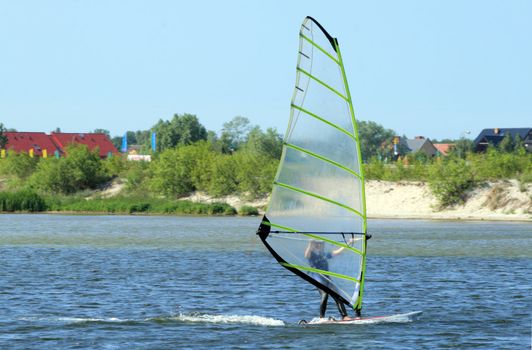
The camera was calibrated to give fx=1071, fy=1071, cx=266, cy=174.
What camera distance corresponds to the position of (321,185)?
59.8ft

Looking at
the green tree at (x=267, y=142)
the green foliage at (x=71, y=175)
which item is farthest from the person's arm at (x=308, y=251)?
the green tree at (x=267, y=142)

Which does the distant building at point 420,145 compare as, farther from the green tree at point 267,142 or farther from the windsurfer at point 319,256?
the windsurfer at point 319,256

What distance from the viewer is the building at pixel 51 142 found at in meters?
154

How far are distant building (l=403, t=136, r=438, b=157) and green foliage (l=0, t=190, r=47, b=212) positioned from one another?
10429 cm

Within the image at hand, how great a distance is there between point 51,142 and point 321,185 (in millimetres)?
147683

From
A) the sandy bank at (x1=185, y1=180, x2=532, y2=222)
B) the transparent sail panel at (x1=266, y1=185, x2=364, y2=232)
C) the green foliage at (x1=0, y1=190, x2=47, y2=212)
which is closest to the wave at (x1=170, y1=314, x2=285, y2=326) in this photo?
the transparent sail panel at (x1=266, y1=185, x2=364, y2=232)

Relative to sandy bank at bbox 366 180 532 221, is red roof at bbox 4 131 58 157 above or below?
above

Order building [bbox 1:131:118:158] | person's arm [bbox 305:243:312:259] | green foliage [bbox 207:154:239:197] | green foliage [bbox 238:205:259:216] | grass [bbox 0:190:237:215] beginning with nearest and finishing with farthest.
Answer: person's arm [bbox 305:243:312:259]
green foliage [bbox 238:205:259:216]
grass [bbox 0:190:237:215]
green foliage [bbox 207:154:239:197]
building [bbox 1:131:118:158]

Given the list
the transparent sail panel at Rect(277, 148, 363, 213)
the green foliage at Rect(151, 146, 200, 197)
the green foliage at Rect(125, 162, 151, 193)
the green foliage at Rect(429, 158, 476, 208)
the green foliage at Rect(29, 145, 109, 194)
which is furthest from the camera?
the green foliage at Rect(29, 145, 109, 194)

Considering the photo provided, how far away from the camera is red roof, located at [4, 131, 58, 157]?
15362 cm

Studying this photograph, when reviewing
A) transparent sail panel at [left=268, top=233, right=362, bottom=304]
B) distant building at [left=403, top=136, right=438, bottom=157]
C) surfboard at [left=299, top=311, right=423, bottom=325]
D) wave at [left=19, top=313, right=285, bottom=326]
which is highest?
distant building at [left=403, top=136, right=438, bottom=157]

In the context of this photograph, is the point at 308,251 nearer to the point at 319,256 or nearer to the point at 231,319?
the point at 319,256

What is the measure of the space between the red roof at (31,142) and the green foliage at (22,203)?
242ft

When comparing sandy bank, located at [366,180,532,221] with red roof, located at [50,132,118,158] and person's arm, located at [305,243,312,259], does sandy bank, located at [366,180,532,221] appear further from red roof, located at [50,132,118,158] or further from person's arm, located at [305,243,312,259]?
red roof, located at [50,132,118,158]
